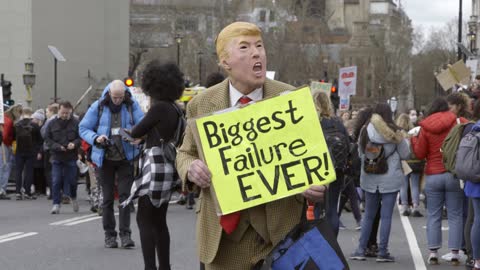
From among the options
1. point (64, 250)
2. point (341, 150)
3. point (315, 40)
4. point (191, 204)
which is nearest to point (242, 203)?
point (341, 150)

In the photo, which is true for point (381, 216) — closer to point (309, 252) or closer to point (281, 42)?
point (309, 252)

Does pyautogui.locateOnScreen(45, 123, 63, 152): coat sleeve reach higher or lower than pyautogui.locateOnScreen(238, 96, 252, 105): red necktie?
lower

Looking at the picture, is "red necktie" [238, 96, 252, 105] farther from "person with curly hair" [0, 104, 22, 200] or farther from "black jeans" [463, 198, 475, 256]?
"person with curly hair" [0, 104, 22, 200]

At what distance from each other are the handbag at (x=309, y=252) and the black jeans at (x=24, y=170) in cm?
1824

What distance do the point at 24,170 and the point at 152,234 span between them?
45.7 feet

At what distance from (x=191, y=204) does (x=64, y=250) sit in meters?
7.14

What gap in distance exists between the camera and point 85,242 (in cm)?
1405

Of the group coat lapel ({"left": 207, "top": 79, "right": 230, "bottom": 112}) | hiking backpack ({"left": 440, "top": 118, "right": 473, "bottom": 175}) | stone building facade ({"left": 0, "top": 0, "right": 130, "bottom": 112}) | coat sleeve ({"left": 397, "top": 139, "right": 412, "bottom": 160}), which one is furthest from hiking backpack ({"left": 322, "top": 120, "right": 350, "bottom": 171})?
stone building facade ({"left": 0, "top": 0, "right": 130, "bottom": 112})

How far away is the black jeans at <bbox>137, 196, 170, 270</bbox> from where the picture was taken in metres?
9.98

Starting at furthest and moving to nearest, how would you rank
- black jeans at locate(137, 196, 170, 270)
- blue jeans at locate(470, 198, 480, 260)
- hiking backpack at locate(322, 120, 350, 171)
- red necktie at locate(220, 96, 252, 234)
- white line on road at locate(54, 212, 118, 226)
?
white line on road at locate(54, 212, 118, 226) < blue jeans at locate(470, 198, 480, 260) < hiking backpack at locate(322, 120, 350, 171) < black jeans at locate(137, 196, 170, 270) < red necktie at locate(220, 96, 252, 234)

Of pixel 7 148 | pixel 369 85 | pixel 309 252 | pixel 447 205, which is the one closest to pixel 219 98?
pixel 309 252

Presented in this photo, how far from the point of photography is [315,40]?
9831 cm

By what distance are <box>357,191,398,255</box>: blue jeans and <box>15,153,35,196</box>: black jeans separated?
11560 mm

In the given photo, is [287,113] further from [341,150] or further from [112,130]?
[112,130]
